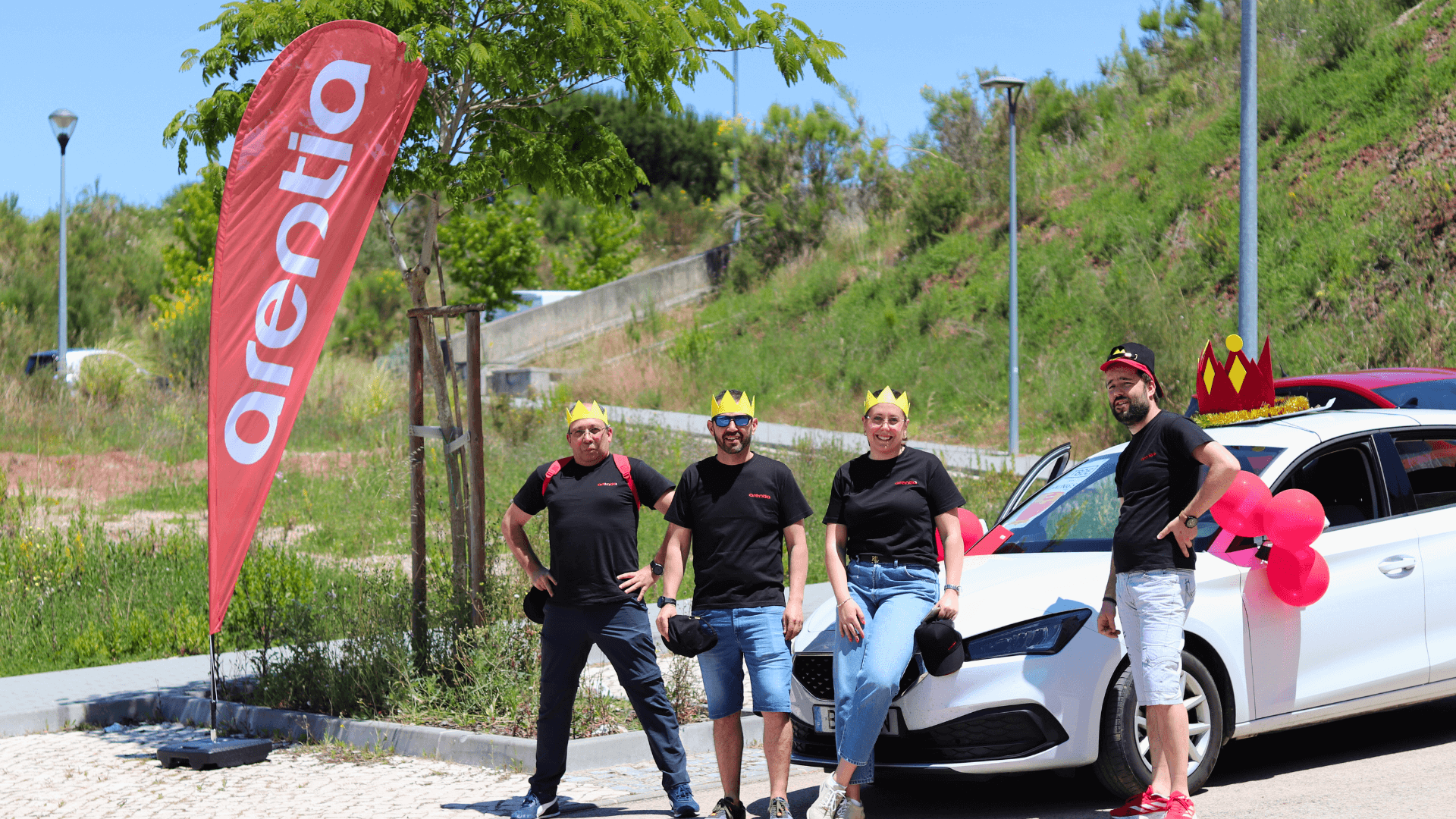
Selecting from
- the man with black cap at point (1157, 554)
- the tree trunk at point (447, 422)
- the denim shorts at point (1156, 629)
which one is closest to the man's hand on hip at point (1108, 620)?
the man with black cap at point (1157, 554)

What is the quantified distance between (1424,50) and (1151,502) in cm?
2046

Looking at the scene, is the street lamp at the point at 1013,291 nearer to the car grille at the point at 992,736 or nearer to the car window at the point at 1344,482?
the car window at the point at 1344,482

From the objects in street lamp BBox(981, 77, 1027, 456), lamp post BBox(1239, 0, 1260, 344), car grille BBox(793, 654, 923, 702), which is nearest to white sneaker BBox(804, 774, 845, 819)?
car grille BBox(793, 654, 923, 702)

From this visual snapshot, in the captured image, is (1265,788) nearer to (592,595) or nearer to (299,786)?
(592,595)

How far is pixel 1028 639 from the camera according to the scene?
18.3 feet

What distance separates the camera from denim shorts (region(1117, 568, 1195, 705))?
17.3ft

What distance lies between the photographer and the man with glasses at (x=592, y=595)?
600 centimetres

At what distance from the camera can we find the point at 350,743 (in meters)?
7.48

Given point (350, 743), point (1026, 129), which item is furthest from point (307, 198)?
point (1026, 129)

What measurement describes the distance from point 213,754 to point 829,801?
3.58 meters

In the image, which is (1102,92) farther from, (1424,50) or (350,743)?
(350,743)

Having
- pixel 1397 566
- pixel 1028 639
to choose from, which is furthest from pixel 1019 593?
pixel 1397 566

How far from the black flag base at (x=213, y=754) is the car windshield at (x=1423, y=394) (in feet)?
24.4

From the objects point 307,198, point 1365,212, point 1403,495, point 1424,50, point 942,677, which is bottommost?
point 942,677
